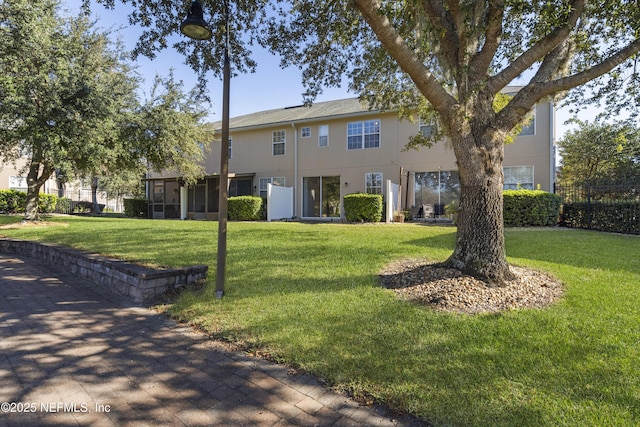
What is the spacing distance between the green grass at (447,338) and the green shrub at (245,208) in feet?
35.3

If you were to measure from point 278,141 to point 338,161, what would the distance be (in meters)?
3.96

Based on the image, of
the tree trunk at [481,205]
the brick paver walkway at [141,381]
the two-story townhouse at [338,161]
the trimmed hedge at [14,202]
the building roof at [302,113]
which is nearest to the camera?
the brick paver walkway at [141,381]

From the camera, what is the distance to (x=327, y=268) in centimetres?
561

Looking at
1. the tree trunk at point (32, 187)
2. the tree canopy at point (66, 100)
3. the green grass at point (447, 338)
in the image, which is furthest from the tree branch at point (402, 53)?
the tree trunk at point (32, 187)

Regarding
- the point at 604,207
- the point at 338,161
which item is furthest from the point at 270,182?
the point at 604,207

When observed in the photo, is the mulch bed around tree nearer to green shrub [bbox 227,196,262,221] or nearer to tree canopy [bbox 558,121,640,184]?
green shrub [bbox 227,196,262,221]

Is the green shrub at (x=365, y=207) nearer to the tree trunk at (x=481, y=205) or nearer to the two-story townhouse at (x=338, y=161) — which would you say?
the two-story townhouse at (x=338, y=161)

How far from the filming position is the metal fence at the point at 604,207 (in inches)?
393

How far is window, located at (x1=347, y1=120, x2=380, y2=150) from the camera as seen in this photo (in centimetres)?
1702

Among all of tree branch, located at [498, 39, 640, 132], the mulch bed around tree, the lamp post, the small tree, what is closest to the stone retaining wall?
the lamp post

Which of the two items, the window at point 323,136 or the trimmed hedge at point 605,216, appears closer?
the trimmed hedge at point 605,216

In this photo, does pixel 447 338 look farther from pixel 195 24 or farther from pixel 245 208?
pixel 245 208

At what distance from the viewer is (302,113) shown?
65.0ft

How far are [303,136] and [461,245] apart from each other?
14970mm
